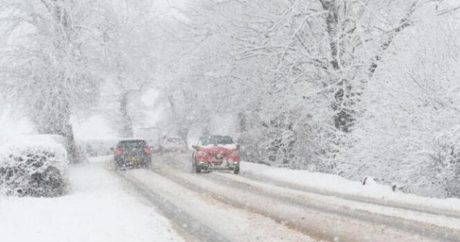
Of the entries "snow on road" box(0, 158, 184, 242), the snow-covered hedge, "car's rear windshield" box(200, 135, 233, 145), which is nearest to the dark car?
"car's rear windshield" box(200, 135, 233, 145)

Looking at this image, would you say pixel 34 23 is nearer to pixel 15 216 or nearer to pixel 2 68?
pixel 2 68

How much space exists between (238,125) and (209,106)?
12.0 feet

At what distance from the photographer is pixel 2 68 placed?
34.2 m

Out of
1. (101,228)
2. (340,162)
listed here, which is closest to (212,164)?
(340,162)

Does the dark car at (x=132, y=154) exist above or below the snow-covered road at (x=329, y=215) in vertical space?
above

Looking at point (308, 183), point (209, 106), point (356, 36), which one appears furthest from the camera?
point (209, 106)

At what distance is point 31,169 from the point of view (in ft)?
56.6

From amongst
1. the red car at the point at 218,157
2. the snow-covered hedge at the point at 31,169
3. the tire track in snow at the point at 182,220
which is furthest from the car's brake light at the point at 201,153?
the snow-covered hedge at the point at 31,169

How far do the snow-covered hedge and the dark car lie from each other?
14123 mm

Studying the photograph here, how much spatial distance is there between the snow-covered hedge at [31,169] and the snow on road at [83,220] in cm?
56

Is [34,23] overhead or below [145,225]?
overhead

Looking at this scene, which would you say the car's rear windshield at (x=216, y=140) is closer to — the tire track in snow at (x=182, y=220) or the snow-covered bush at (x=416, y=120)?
the snow-covered bush at (x=416, y=120)

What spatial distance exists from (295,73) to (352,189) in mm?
9049

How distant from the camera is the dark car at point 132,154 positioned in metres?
32.2
